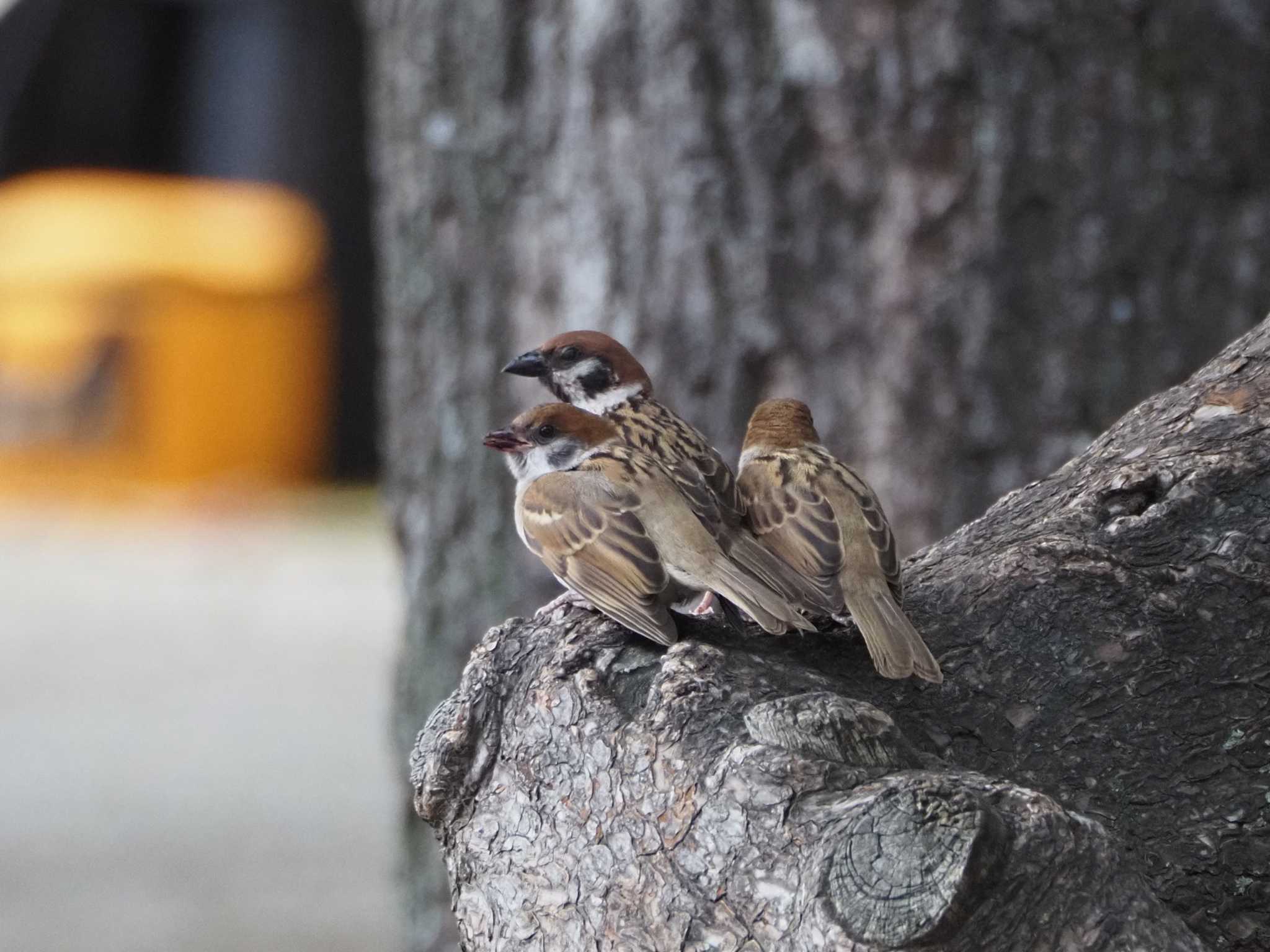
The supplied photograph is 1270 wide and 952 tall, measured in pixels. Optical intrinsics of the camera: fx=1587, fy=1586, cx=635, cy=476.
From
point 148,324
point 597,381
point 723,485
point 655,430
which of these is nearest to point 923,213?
point 597,381

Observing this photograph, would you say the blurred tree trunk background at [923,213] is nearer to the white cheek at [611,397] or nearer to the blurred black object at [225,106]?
the white cheek at [611,397]

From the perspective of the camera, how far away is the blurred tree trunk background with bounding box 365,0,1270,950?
3.94m

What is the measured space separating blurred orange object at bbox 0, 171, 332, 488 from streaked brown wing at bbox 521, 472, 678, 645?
491 inches

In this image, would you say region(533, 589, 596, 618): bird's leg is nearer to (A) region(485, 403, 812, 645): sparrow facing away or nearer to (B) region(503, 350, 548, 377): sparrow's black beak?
(A) region(485, 403, 812, 645): sparrow facing away

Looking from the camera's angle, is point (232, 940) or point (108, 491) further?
point (108, 491)

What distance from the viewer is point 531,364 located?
2830mm

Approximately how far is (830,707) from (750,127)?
2.50 m

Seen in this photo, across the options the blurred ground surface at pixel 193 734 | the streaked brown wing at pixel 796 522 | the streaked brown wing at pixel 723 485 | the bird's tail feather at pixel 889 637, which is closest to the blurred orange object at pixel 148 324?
the blurred ground surface at pixel 193 734

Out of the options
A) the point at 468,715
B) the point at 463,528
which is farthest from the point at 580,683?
the point at 463,528

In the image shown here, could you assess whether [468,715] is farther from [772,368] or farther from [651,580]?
[772,368]

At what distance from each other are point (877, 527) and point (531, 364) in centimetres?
86

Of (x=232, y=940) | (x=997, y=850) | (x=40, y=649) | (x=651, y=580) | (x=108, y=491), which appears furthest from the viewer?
(x=108, y=491)

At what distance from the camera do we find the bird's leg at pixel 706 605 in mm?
2289

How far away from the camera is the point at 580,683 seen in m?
2.00
